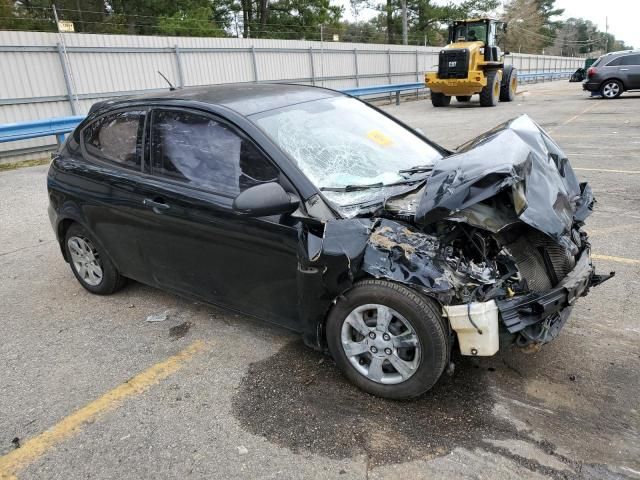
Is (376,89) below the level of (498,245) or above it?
below

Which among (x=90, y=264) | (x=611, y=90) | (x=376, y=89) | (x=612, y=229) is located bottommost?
(x=611, y=90)

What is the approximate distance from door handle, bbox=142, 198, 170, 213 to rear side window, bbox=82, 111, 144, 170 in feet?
0.93

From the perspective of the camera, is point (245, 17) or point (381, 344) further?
point (245, 17)

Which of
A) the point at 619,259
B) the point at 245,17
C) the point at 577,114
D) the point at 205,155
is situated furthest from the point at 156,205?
the point at 245,17

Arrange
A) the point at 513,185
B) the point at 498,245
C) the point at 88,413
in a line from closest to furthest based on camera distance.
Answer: the point at 513,185 → the point at 498,245 → the point at 88,413

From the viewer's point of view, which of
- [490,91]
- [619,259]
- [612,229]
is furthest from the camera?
[490,91]

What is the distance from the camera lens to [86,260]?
14.1 feet

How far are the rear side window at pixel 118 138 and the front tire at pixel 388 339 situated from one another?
1907mm

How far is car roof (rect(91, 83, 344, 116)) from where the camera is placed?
11.0 feet

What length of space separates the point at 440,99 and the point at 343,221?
62.4ft

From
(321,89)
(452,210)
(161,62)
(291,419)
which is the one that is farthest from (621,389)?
(161,62)

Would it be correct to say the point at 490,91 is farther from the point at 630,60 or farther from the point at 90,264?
the point at 90,264

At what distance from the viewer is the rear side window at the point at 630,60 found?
19141 millimetres

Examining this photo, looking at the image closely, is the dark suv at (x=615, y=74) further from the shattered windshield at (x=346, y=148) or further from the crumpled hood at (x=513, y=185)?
the crumpled hood at (x=513, y=185)
